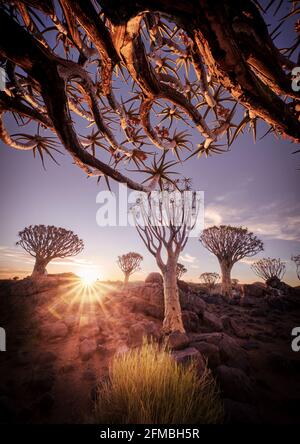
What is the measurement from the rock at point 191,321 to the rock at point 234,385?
3.56 metres

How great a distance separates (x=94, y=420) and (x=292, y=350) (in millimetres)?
7424

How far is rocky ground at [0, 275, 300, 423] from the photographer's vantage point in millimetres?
3539

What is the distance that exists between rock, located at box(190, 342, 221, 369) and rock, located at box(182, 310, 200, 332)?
253 cm

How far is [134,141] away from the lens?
367cm

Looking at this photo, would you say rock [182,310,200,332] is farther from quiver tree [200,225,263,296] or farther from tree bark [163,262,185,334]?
quiver tree [200,225,263,296]

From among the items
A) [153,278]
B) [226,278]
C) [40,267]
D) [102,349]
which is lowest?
[102,349]

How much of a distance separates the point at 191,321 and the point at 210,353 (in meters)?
3.05

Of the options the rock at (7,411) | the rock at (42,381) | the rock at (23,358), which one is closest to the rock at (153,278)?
the rock at (23,358)

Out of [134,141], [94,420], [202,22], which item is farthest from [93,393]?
[202,22]

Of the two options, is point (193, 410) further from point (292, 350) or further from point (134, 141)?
point (292, 350)

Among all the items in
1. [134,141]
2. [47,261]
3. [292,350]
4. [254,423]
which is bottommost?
[292,350]

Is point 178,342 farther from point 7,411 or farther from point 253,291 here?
point 253,291

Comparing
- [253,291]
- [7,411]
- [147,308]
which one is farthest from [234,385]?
[253,291]

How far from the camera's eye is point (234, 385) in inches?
151
